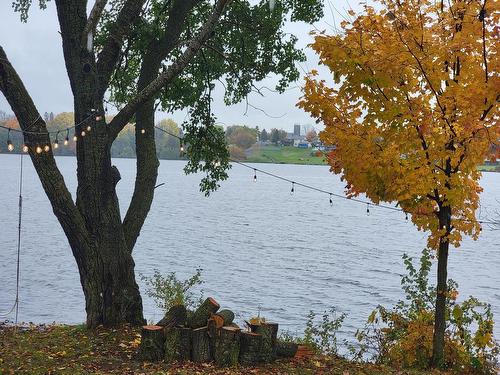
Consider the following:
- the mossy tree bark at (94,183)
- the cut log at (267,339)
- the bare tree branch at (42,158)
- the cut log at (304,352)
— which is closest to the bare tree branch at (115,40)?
the mossy tree bark at (94,183)

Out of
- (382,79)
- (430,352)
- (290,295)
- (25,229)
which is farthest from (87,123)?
(25,229)

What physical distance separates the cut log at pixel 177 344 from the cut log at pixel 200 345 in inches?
3.9

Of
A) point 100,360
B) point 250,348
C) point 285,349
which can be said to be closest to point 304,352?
point 285,349

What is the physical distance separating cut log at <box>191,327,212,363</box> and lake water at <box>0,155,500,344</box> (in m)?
8.83

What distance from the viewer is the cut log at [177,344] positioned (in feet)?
31.4

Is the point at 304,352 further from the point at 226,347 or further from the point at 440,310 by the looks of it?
the point at 440,310

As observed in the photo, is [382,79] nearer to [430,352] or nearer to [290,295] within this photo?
[430,352]

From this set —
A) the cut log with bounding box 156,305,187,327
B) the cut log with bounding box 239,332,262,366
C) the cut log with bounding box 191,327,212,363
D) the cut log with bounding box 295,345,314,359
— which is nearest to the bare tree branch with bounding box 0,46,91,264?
the cut log with bounding box 156,305,187,327

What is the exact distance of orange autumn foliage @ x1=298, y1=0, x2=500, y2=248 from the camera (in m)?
9.30

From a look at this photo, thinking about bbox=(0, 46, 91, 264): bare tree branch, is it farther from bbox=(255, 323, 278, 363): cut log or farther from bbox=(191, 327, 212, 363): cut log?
bbox=(255, 323, 278, 363): cut log

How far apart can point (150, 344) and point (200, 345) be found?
0.79 m

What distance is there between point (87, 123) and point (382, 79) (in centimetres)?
538

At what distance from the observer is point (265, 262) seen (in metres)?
36.2

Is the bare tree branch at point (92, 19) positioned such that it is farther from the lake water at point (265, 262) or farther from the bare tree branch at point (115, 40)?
the lake water at point (265, 262)
